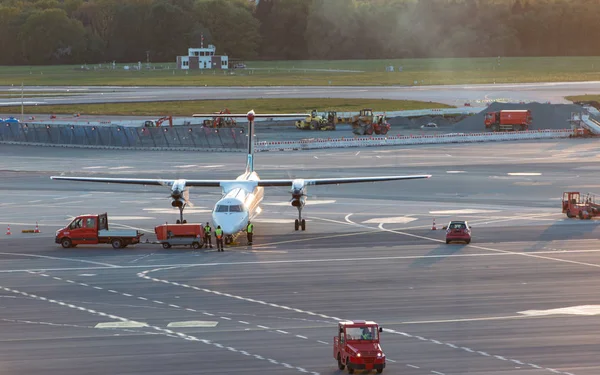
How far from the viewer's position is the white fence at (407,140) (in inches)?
3671

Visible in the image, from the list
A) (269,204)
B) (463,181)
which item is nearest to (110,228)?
(269,204)

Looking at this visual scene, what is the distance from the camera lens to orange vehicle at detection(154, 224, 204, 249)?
49000mm

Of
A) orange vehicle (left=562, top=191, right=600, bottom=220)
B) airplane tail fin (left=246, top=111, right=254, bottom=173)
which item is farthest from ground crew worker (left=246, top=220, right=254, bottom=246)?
orange vehicle (left=562, top=191, right=600, bottom=220)

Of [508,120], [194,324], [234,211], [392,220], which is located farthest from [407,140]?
[194,324]

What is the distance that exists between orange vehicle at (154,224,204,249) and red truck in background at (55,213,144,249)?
1259 mm

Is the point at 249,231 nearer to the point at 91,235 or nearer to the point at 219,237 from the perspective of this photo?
the point at 219,237

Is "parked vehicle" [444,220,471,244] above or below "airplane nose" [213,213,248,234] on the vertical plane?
below

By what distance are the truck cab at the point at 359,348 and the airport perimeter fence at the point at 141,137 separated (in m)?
65.5

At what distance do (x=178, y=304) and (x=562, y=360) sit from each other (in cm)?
1462

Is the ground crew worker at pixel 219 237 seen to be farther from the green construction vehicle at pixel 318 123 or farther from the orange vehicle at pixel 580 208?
the green construction vehicle at pixel 318 123

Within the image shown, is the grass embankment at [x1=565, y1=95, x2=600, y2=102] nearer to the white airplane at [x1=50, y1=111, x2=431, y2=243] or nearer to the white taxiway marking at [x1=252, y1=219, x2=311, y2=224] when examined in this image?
the white taxiway marking at [x1=252, y1=219, x2=311, y2=224]

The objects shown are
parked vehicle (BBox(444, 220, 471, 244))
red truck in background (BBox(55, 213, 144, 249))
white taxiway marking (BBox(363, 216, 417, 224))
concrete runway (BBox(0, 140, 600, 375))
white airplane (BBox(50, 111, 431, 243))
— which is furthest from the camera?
white taxiway marking (BBox(363, 216, 417, 224))

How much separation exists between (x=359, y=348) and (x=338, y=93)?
129 metres

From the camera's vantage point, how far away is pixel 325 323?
33219 mm
